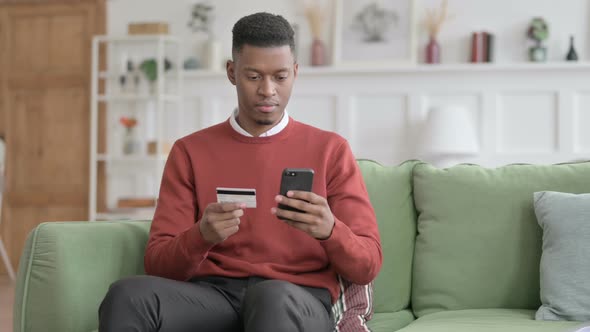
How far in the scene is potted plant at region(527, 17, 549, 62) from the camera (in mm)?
5496

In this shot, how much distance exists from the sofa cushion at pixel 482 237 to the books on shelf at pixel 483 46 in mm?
3267

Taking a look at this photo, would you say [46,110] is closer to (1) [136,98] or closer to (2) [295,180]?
(1) [136,98]

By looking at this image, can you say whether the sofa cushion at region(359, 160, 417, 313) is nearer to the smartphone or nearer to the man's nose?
the man's nose

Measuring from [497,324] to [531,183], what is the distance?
1.62 feet

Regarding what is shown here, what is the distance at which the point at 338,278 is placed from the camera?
2.18 meters

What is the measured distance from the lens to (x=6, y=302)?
5.30 meters

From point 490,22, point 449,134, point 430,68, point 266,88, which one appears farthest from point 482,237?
point 490,22

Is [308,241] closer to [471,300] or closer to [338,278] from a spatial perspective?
[338,278]

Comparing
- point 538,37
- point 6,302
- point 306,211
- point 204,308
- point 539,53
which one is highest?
point 538,37

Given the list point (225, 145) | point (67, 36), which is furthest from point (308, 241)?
point (67, 36)

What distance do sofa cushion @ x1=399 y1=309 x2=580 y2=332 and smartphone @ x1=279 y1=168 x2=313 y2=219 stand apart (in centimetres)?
48

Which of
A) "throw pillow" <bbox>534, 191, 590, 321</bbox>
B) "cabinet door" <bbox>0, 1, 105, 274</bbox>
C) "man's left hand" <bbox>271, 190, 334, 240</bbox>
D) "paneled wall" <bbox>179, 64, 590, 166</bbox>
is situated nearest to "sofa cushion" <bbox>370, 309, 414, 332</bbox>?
"throw pillow" <bbox>534, 191, 590, 321</bbox>

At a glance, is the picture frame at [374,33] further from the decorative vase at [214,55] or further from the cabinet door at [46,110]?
the cabinet door at [46,110]

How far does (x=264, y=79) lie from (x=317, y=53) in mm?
3798
